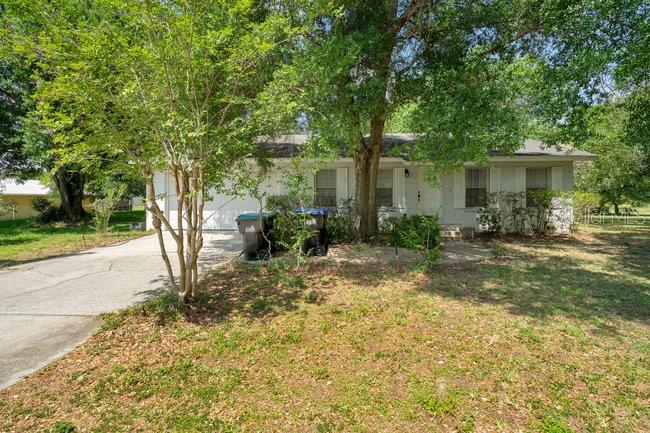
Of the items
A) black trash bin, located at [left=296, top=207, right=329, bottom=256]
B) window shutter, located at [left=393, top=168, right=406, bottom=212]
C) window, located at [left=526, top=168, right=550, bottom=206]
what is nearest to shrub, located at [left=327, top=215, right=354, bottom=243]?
black trash bin, located at [left=296, top=207, right=329, bottom=256]

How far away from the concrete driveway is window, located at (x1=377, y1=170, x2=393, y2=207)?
5831 mm

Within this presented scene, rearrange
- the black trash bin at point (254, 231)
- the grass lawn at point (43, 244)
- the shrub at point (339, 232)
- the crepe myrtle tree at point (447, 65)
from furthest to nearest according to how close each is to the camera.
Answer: the shrub at point (339, 232), the grass lawn at point (43, 244), the black trash bin at point (254, 231), the crepe myrtle tree at point (447, 65)

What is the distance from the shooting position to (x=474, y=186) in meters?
12.6

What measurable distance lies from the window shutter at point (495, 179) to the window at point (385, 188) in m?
3.67

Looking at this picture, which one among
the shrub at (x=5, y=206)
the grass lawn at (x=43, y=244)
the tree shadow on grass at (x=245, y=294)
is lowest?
the tree shadow on grass at (x=245, y=294)

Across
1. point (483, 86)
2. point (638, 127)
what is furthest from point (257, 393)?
point (638, 127)

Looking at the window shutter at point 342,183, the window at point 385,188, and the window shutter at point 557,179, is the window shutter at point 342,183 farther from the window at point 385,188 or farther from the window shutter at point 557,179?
the window shutter at point 557,179

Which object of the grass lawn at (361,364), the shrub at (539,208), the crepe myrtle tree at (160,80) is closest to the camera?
the grass lawn at (361,364)

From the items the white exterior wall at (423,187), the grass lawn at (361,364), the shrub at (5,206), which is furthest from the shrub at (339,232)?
the shrub at (5,206)

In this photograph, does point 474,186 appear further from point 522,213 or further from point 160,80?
point 160,80

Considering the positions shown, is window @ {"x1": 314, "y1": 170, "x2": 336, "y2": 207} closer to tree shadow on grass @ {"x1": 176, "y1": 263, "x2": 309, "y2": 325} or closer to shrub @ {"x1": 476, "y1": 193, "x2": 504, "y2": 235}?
shrub @ {"x1": 476, "y1": 193, "x2": 504, "y2": 235}

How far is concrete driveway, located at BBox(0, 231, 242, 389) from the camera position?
3643 millimetres

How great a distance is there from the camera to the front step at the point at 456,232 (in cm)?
1105

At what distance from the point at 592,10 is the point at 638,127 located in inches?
138
